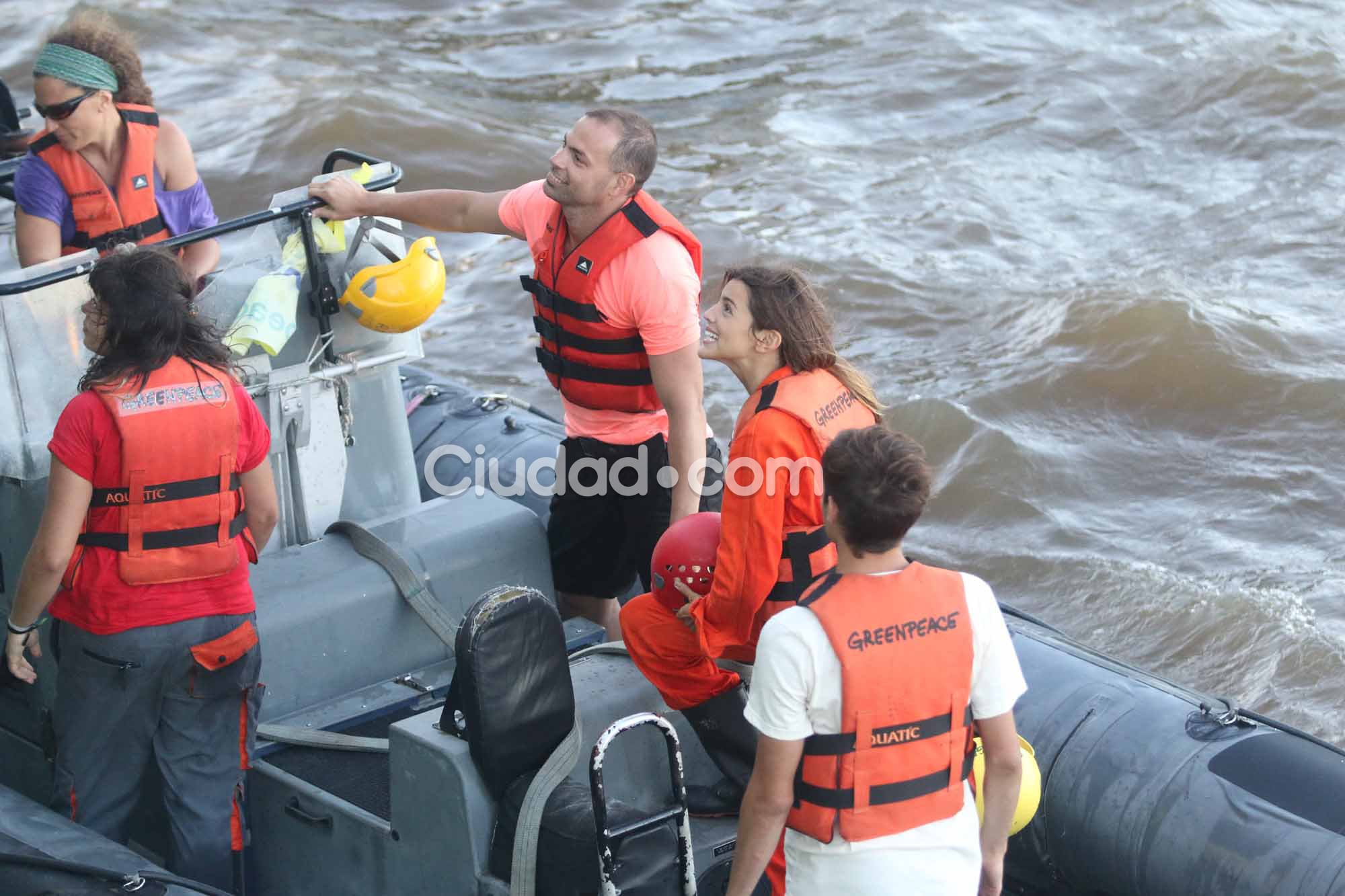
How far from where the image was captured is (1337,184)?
9961 millimetres

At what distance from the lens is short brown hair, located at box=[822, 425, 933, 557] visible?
2.12 m

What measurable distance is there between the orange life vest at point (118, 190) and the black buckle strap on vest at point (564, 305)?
102 cm

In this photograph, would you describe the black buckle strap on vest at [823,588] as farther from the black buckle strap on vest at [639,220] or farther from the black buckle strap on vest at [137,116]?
the black buckle strap on vest at [137,116]

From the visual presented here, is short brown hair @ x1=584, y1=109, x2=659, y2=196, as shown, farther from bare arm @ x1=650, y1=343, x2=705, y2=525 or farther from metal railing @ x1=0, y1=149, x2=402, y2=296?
metal railing @ x1=0, y1=149, x2=402, y2=296

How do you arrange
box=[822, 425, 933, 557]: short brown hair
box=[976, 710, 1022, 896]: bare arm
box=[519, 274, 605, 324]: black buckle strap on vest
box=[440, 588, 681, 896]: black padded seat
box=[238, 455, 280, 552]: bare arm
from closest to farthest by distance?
box=[822, 425, 933, 557]: short brown hair
box=[976, 710, 1022, 896]: bare arm
box=[440, 588, 681, 896]: black padded seat
box=[238, 455, 280, 552]: bare arm
box=[519, 274, 605, 324]: black buckle strap on vest

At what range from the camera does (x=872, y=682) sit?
213 cm

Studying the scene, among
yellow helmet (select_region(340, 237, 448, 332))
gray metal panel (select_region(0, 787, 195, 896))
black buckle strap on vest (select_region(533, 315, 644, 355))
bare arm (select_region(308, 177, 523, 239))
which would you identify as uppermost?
bare arm (select_region(308, 177, 523, 239))

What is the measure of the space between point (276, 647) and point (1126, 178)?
27.1 feet

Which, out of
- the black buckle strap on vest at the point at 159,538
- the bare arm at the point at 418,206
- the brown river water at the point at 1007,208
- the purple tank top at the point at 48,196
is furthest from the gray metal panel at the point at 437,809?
the brown river water at the point at 1007,208

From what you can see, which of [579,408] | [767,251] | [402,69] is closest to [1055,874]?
[579,408]

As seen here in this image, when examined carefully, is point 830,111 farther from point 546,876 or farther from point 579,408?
point 546,876

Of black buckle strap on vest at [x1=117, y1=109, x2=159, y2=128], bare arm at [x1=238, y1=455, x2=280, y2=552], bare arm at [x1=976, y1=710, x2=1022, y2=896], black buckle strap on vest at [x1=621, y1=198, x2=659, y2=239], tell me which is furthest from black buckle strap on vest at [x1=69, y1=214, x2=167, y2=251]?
bare arm at [x1=976, y1=710, x2=1022, y2=896]

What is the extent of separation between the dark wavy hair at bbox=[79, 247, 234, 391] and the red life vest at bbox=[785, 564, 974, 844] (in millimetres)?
1342

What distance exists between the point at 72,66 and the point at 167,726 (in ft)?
5.32
